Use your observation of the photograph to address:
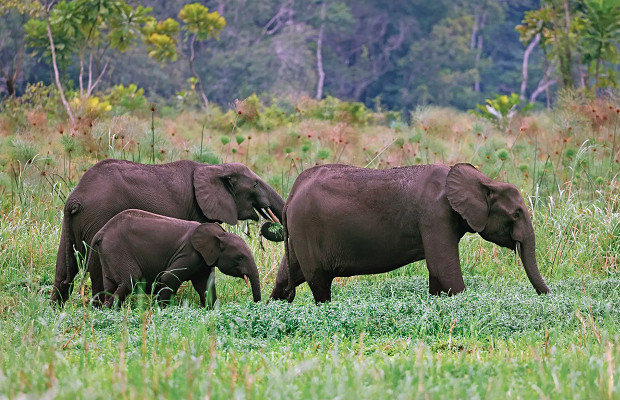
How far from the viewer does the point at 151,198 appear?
829 cm

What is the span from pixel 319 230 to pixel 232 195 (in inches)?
56.3

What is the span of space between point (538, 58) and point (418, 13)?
7.61 meters

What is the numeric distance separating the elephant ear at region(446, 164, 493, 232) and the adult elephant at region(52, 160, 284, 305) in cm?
216

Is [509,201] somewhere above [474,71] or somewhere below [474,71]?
above

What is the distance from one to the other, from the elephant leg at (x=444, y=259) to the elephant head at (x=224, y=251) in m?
1.50

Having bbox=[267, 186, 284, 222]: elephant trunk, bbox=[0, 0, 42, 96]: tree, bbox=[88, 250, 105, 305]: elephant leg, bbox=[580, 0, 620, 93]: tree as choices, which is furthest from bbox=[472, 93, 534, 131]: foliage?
bbox=[88, 250, 105, 305]: elephant leg

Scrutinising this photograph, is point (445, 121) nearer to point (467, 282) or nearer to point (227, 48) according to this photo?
point (467, 282)

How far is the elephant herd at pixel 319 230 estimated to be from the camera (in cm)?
735

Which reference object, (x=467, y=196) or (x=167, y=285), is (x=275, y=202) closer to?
(x=167, y=285)

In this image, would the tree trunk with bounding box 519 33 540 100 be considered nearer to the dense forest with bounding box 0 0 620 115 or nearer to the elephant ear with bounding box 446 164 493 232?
the dense forest with bounding box 0 0 620 115

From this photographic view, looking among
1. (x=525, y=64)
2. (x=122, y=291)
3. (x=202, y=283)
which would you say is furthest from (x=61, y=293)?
(x=525, y=64)

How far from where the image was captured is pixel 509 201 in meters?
7.46

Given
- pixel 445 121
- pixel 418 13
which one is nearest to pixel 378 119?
pixel 445 121

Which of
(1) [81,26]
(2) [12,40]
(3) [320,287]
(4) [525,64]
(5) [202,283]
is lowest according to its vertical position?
(4) [525,64]
